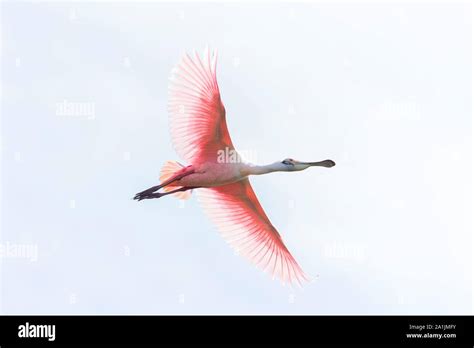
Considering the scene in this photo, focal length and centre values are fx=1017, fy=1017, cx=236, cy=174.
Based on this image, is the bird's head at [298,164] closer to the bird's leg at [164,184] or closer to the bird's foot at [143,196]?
the bird's leg at [164,184]

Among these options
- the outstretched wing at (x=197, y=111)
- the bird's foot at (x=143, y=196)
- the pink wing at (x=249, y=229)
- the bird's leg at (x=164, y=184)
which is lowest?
the pink wing at (x=249, y=229)

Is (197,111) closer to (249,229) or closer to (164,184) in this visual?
(164,184)

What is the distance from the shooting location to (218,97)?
480 inches

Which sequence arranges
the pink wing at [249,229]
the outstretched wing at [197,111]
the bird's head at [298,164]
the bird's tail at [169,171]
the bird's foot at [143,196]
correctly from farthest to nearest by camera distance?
the pink wing at [249,229] < the bird's head at [298,164] < the bird's tail at [169,171] < the bird's foot at [143,196] < the outstretched wing at [197,111]

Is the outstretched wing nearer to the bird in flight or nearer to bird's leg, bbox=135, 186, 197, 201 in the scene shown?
the bird in flight

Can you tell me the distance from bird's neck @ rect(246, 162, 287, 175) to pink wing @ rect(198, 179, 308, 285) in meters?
0.83

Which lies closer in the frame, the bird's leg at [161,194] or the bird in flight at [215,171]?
the bird in flight at [215,171]

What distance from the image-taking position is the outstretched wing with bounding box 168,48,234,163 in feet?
39.7

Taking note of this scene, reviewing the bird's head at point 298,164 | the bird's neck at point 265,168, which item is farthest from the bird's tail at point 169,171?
the bird's head at point 298,164

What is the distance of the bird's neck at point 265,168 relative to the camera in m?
12.6

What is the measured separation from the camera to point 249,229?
13.8 meters

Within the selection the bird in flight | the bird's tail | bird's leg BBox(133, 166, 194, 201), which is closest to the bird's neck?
the bird in flight

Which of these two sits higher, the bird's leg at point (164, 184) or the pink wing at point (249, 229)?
the bird's leg at point (164, 184)
